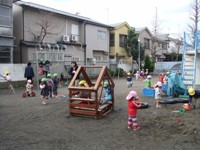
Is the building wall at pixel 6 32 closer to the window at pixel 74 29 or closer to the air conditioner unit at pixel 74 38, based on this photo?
the air conditioner unit at pixel 74 38

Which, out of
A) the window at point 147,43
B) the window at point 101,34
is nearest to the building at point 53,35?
the window at point 101,34

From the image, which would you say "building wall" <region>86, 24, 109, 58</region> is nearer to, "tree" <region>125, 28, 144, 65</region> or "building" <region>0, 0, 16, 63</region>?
"tree" <region>125, 28, 144, 65</region>

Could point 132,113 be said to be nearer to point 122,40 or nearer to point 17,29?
point 17,29

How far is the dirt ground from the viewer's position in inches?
207

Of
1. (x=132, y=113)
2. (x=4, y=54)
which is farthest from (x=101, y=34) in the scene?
(x=132, y=113)

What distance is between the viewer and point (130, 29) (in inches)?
1390

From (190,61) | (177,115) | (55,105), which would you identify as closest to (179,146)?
(177,115)

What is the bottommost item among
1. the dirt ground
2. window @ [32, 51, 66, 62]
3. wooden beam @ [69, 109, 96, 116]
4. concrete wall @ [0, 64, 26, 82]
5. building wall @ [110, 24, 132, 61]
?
the dirt ground

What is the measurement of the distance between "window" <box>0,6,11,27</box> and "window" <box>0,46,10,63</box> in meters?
1.94

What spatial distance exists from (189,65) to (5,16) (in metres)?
14.8

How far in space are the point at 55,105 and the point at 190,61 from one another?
7731 mm

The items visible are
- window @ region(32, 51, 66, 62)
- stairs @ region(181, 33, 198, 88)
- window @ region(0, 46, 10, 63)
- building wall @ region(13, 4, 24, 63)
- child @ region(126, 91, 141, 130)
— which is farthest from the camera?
building wall @ region(13, 4, 24, 63)

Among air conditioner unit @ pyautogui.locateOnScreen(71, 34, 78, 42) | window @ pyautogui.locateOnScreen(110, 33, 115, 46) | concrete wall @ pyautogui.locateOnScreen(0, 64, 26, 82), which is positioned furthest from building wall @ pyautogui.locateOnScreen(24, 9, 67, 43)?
window @ pyautogui.locateOnScreen(110, 33, 115, 46)

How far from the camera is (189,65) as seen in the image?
13.2 m
